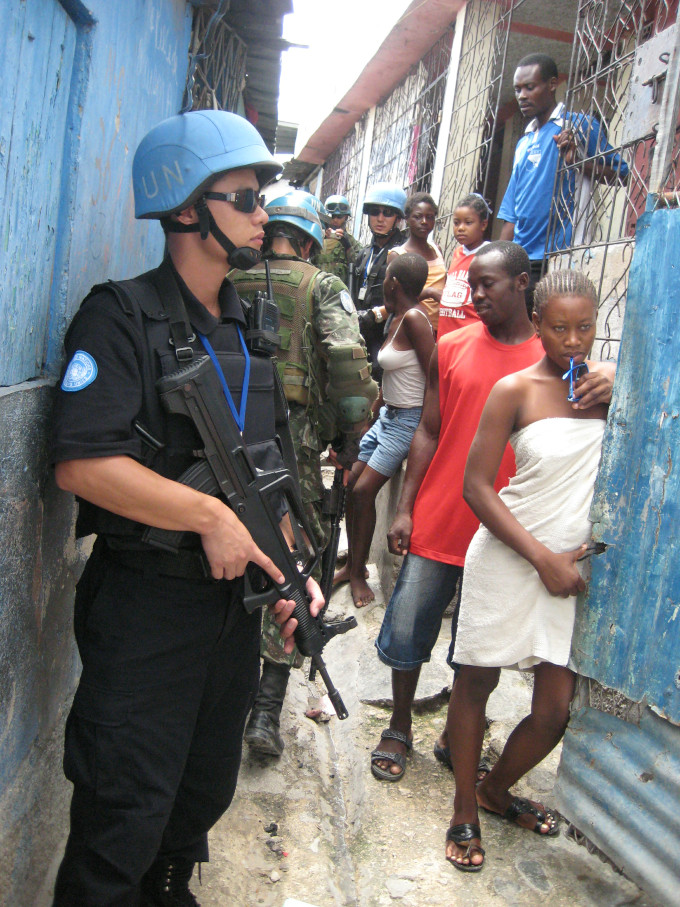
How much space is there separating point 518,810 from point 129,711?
1536 mm

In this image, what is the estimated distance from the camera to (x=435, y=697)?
11.3 feet

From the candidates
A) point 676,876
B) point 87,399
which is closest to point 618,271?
point 676,876

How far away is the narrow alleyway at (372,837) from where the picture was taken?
7.66 feet

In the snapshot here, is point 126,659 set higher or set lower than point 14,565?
lower

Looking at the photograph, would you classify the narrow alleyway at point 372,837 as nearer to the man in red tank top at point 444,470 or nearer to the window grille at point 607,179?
the man in red tank top at point 444,470

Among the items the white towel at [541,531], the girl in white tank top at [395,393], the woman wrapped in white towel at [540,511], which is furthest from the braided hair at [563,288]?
the girl in white tank top at [395,393]

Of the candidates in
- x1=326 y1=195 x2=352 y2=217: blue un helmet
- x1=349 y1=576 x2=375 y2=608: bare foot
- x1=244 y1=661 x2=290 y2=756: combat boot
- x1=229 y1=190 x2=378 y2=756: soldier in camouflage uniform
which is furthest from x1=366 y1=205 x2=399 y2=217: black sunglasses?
x1=244 y1=661 x2=290 y2=756: combat boot

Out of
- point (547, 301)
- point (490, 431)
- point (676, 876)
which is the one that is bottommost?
point (676, 876)

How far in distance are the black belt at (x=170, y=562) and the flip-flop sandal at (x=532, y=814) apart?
154cm

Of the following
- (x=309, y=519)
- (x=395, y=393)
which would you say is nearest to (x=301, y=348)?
(x=309, y=519)

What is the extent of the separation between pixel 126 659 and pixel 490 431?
122cm

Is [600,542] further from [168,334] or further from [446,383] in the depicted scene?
[168,334]

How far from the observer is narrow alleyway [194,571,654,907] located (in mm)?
2336

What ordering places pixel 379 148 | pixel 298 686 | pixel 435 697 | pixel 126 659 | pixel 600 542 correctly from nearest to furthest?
pixel 126 659, pixel 600 542, pixel 435 697, pixel 298 686, pixel 379 148
